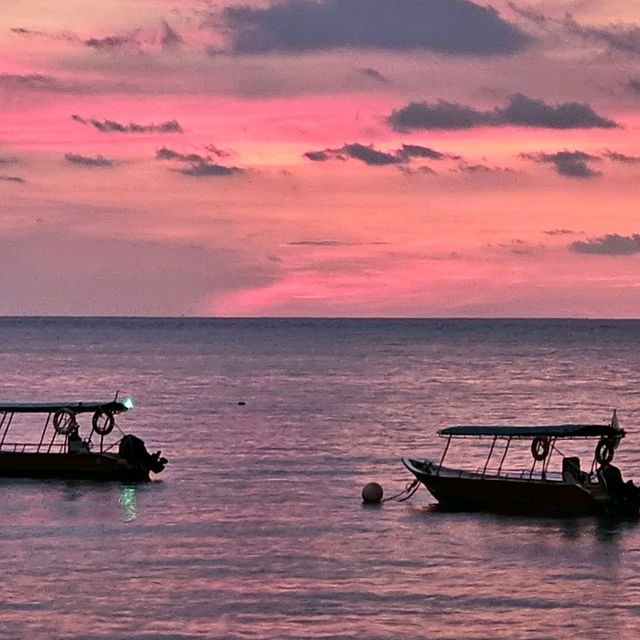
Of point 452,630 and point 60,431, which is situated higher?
point 60,431

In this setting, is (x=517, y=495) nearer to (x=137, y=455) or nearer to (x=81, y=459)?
(x=137, y=455)

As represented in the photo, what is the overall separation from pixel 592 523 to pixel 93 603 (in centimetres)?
2258

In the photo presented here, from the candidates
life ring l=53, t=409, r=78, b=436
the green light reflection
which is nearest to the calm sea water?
the green light reflection

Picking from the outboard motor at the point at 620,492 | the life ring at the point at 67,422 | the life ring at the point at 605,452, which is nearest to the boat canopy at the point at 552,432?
the life ring at the point at 605,452

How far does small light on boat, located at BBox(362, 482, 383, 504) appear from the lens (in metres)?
66.6

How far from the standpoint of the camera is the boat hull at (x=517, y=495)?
202ft

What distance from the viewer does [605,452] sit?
63.1m

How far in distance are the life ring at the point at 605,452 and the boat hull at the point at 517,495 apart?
1.23 meters

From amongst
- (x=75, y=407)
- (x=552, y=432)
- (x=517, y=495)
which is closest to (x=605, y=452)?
(x=552, y=432)

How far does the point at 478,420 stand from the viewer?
11694cm

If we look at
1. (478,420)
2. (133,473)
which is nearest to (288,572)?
(133,473)

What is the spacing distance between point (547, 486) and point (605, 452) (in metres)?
2.88

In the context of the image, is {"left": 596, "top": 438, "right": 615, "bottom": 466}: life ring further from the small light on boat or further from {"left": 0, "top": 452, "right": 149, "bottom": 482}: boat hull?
{"left": 0, "top": 452, "right": 149, "bottom": 482}: boat hull

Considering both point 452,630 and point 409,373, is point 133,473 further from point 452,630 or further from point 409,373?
point 409,373
